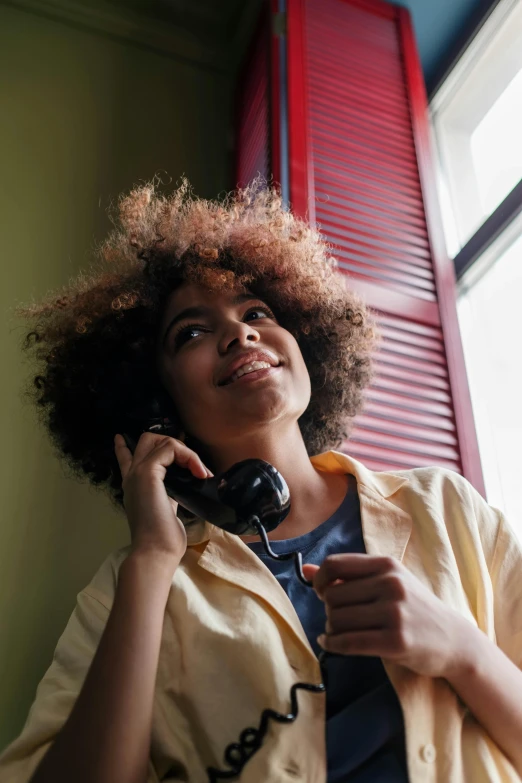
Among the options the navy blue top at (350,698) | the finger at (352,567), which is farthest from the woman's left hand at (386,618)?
the navy blue top at (350,698)

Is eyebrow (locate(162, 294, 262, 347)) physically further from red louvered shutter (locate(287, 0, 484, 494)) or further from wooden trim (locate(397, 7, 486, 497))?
wooden trim (locate(397, 7, 486, 497))

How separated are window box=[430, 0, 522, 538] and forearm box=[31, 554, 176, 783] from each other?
1.32m

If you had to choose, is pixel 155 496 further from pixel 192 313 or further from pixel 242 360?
pixel 192 313

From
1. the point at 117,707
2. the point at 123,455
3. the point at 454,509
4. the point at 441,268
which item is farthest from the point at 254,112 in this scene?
the point at 117,707

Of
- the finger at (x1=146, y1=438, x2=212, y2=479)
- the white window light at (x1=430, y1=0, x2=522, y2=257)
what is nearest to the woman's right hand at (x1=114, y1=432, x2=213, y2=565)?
the finger at (x1=146, y1=438, x2=212, y2=479)

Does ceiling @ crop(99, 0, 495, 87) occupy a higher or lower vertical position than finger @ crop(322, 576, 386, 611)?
lower

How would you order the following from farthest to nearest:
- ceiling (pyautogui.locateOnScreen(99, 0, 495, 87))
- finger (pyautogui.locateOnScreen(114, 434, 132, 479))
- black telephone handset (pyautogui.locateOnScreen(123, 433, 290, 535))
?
ceiling (pyautogui.locateOnScreen(99, 0, 495, 87))
finger (pyautogui.locateOnScreen(114, 434, 132, 479))
black telephone handset (pyautogui.locateOnScreen(123, 433, 290, 535))

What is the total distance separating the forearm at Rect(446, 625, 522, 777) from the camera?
1.00 metres

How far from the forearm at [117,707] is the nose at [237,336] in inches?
21.8

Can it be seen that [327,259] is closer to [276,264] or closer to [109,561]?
[276,264]

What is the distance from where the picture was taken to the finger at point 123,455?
4.63ft

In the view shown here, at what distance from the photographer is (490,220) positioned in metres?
2.35

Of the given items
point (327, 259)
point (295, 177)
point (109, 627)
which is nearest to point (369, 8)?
point (295, 177)

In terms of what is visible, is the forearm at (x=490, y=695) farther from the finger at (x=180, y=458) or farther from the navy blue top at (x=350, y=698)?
the finger at (x=180, y=458)
